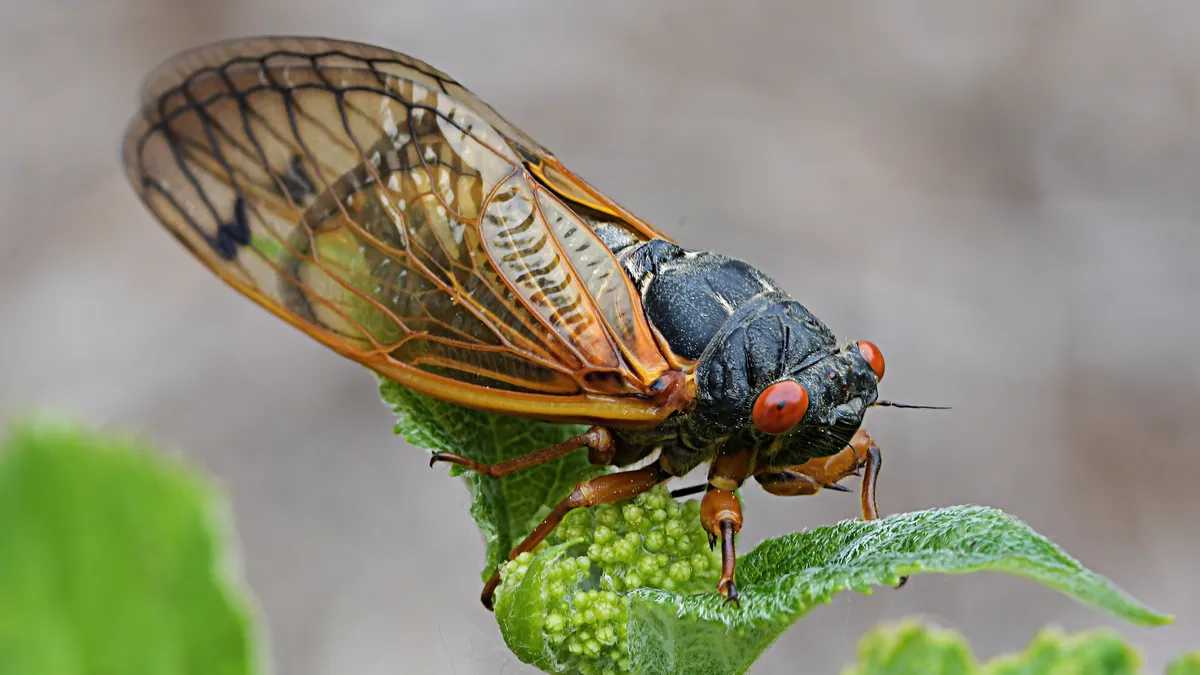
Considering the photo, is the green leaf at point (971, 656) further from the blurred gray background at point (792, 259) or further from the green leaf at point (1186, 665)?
the blurred gray background at point (792, 259)

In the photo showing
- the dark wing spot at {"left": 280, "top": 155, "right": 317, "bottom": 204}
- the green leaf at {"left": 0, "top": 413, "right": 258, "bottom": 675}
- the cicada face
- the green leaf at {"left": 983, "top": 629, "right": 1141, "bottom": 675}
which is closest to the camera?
the green leaf at {"left": 0, "top": 413, "right": 258, "bottom": 675}

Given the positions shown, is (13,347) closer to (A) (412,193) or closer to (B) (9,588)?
(A) (412,193)

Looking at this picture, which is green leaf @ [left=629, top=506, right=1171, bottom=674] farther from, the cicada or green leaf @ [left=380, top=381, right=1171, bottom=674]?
the cicada

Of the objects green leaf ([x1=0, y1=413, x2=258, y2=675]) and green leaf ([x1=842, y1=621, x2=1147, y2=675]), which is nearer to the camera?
green leaf ([x1=0, y1=413, x2=258, y2=675])

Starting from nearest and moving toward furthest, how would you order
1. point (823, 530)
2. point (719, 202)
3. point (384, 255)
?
1. point (823, 530)
2. point (384, 255)
3. point (719, 202)

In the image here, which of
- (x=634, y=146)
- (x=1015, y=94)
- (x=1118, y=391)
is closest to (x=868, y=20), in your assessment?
(x=1015, y=94)

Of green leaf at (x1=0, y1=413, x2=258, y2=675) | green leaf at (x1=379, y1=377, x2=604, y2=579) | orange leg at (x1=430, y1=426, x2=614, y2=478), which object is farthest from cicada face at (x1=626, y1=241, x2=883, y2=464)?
green leaf at (x1=0, y1=413, x2=258, y2=675)

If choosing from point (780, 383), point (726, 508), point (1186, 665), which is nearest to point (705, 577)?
point (726, 508)
